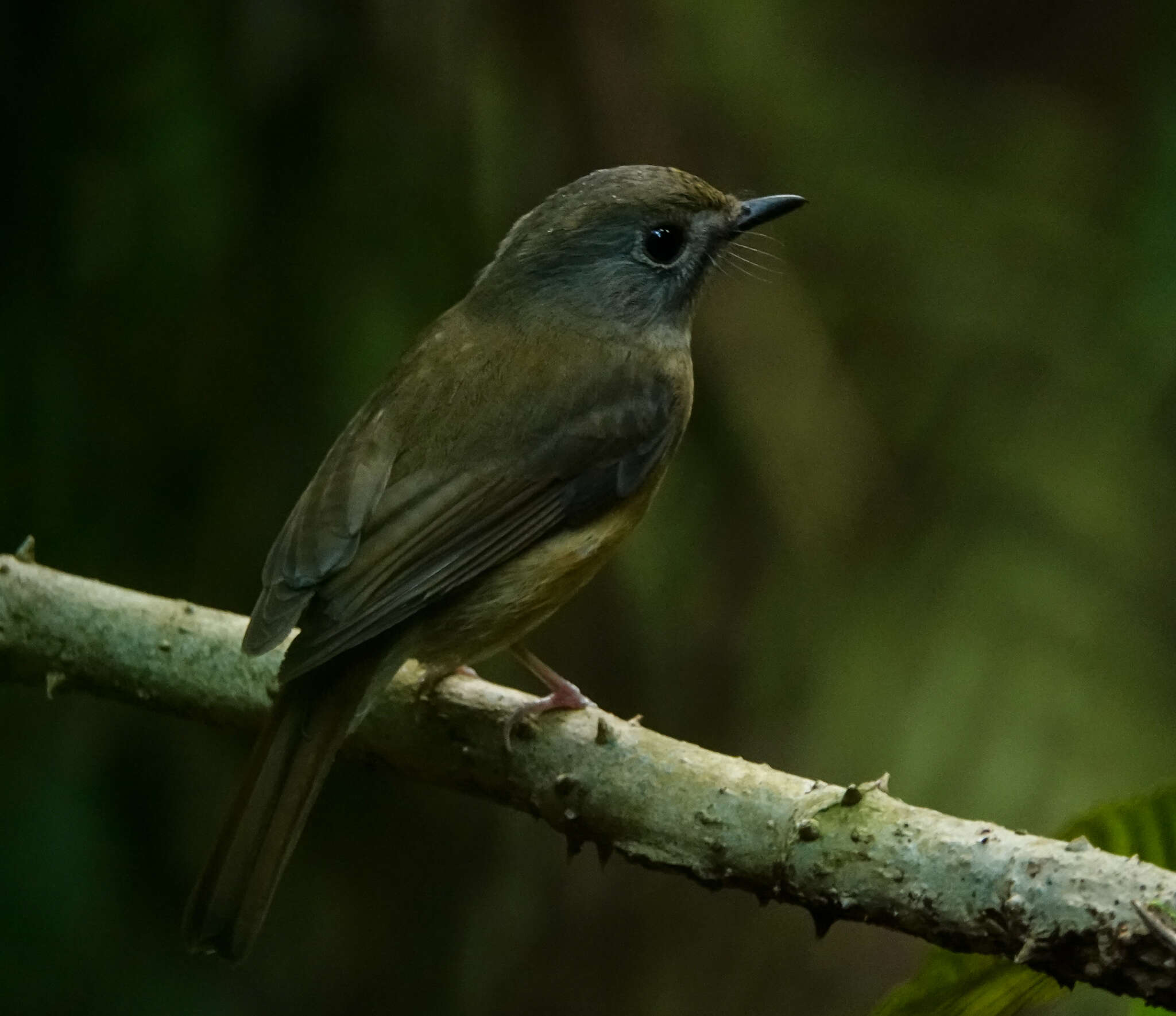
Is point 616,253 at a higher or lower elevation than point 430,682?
higher

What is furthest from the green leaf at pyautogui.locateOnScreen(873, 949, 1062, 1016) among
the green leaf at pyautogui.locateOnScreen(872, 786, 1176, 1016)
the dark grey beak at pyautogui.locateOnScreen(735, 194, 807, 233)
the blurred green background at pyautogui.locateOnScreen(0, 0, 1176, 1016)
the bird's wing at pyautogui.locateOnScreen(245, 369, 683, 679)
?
the dark grey beak at pyautogui.locateOnScreen(735, 194, 807, 233)

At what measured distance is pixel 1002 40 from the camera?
420 cm

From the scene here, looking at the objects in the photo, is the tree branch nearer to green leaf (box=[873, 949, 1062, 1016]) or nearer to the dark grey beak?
green leaf (box=[873, 949, 1062, 1016])

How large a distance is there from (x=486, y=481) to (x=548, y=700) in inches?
17.5

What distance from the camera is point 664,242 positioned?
359 centimetres

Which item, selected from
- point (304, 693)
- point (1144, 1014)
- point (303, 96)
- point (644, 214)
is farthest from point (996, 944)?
point (303, 96)

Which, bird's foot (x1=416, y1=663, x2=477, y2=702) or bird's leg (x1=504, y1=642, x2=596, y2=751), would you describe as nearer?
bird's leg (x1=504, y1=642, x2=596, y2=751)

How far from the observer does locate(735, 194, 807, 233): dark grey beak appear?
346 centimetres

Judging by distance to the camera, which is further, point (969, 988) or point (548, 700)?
point (548, 700)

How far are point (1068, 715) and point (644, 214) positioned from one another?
1462 millimetres

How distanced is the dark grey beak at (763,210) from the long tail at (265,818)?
1.47m

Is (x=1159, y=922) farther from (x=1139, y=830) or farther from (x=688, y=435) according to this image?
(x=688, y=435)

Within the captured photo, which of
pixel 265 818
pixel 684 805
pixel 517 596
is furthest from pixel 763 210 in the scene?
pixel 265 818

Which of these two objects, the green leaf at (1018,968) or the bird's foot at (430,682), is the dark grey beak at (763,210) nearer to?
the bird's foot at (430,682)
